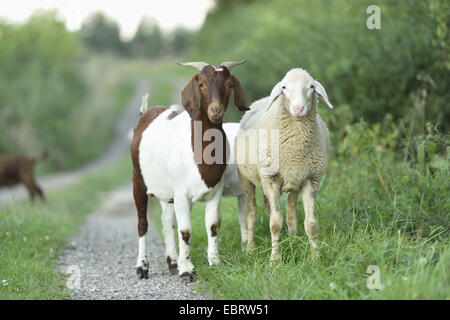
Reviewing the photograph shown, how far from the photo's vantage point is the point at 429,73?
8.33 metres

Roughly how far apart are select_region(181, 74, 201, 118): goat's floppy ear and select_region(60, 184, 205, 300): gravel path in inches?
63.8

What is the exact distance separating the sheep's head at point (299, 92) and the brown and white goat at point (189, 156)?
1.74 ft

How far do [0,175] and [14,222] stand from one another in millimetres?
4626

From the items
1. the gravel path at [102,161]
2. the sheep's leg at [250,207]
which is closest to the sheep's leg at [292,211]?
the sheep's leg at [250,207]

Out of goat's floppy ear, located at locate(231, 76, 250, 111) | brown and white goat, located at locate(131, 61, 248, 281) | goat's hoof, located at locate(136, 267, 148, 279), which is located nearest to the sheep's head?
goat's floppy ear, located at locate(231, 76, 250, 111)

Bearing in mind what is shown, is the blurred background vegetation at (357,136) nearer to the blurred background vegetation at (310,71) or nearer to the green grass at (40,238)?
the blurred background vegetation at (310,71)

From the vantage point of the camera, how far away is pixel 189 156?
511 centimetres

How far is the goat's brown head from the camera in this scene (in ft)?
15.7

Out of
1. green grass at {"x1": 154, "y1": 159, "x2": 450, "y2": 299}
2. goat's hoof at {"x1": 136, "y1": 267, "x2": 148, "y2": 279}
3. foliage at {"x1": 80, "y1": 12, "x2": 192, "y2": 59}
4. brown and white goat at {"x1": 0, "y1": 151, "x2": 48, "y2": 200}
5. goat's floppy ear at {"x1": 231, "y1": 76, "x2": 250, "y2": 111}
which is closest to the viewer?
green grass at {"x1": 154, "y1": 159, "x2": 450, "y2": 299}

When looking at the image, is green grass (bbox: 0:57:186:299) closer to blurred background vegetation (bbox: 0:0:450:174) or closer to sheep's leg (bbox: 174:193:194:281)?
sheep's leg (bbox: 174:193:194:281)

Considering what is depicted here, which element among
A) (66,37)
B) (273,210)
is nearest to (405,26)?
(273,210)

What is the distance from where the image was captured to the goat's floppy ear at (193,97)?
4.94 m

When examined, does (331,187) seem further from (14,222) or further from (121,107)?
(121,107)

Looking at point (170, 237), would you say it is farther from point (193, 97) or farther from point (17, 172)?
point (17, 172)
